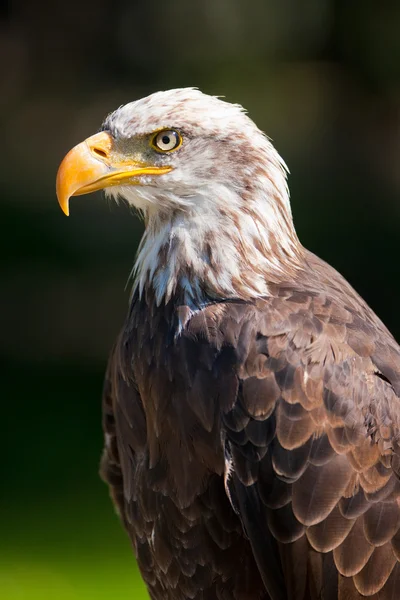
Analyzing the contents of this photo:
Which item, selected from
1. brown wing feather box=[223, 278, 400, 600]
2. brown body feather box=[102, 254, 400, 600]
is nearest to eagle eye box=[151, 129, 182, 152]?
→ brown body feather box=[102, 254, 400, 600]

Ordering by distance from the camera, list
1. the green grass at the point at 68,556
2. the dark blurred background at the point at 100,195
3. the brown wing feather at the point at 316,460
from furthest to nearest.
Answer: the dark blurred background at the point at 100,195 < the green grass at the point at 68,556 < the brown wing feather at the point at 316,460

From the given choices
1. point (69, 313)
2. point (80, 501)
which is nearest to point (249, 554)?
point (80, 501)

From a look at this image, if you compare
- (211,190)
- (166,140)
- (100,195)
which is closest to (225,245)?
(211,190)

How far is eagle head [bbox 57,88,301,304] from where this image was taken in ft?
10.4

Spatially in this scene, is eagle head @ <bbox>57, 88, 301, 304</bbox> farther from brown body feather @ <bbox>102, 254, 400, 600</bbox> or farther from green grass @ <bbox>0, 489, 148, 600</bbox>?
green grass @ <bbox>0, 489, 148, 600</bbox>

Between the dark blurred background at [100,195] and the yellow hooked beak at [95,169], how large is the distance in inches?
125

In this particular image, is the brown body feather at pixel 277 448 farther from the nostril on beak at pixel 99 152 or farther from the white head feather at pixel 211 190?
the nostril on beak at pixel 99 152

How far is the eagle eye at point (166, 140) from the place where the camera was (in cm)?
318

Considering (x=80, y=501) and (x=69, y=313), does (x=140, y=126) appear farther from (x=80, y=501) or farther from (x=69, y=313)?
(x=69, y=313)

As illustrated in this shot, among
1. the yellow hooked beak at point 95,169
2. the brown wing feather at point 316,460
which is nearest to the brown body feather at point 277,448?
the brown wing feather at point 316,460

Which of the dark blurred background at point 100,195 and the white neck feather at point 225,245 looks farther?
the dark blurred background at point 100,195

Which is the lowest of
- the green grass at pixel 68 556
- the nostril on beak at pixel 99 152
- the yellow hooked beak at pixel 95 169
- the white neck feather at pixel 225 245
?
the green grass at pixel 68 556

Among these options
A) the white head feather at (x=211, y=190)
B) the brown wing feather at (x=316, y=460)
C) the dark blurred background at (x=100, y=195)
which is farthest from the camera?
the dark blurred background at (x=100, y=195)

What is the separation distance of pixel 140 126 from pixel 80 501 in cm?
398
